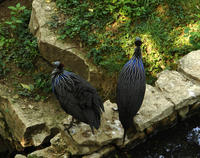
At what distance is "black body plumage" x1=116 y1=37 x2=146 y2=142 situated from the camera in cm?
396

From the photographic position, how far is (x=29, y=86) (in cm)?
606

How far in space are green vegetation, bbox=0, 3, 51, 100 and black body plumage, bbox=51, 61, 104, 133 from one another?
1866mm

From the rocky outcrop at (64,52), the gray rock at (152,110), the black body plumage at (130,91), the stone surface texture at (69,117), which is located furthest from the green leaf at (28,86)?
the gray rock at (152,110)

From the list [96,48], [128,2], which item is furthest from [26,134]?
[128,2]

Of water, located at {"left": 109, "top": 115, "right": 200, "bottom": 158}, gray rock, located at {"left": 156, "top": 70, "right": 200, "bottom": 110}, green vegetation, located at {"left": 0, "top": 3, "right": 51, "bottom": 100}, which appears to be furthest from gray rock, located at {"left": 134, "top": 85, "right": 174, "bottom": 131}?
green vegetation, located at {"left": 0, "top": 3, "right": 51, "bottom": 100}

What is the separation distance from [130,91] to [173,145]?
975mm

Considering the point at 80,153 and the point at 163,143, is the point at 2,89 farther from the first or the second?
the point at 163,143

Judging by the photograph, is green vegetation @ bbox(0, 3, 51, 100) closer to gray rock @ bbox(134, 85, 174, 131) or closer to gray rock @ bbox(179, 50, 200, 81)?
gray rock @ bbox(134, 85, 174, 131)

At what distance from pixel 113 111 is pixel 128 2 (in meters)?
2.76

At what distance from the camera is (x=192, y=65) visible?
4949mm

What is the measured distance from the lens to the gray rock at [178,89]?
14.3ft

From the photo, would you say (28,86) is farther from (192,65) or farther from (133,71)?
(192,65)

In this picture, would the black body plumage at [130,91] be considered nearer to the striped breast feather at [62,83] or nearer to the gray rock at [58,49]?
the striped breast feather at [62,83]

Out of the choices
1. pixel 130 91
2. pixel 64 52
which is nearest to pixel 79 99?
pixel 130 91
